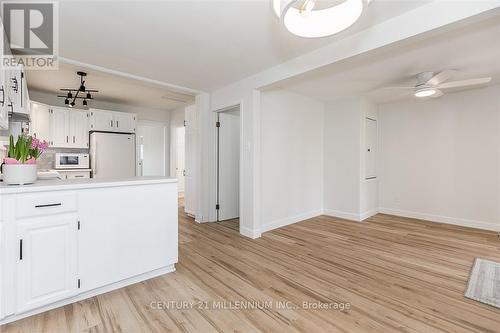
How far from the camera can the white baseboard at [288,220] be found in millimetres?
3980

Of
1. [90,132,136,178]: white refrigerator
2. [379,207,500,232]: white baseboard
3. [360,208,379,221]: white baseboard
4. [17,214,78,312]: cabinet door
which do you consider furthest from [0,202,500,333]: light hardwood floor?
[90,132,136,178]: white refrigerator

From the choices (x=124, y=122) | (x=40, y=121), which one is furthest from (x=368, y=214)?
(x=40, y=121)

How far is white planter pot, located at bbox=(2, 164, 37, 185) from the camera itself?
179cm

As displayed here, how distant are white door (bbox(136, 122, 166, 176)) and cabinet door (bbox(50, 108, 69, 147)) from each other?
159 cm

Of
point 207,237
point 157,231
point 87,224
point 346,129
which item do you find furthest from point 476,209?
point 87,224

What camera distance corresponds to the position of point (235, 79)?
3.78 metres

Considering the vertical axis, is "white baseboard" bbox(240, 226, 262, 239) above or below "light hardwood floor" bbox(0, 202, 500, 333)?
above

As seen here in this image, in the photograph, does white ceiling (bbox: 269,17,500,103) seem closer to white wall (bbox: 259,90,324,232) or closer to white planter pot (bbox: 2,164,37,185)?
white wall (bbox: 259,90,324,232)

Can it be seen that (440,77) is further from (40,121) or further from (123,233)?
(40,121)

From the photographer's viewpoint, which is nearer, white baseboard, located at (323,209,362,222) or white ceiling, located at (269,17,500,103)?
white ceiling, located at (269,17,500,103)

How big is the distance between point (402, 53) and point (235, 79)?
2.23 m

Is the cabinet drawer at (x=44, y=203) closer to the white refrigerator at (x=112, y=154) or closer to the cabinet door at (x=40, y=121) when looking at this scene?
the white refrigerator at (x=112, y=154)

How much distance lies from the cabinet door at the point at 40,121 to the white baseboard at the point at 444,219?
7.17 m

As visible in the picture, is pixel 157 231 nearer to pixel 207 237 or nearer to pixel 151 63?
pixel 207 237
